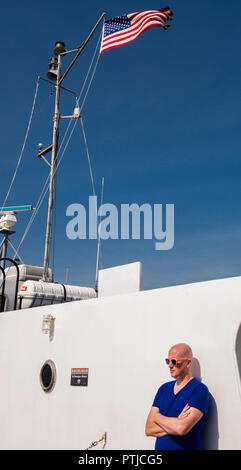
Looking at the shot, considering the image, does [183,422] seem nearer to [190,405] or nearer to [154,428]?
[190,405]

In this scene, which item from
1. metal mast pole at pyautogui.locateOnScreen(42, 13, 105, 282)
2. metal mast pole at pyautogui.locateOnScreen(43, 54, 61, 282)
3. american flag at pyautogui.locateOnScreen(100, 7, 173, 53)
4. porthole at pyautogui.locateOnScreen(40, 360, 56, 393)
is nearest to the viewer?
porthole at pyautogui.locateOnScreen(40, 360, 56, 393)

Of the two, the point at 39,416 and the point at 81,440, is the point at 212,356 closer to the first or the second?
the point at 81,440

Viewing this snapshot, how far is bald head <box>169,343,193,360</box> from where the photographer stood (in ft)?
13.5

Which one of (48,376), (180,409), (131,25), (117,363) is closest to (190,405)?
(180,409)

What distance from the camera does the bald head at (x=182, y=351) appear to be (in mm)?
4125

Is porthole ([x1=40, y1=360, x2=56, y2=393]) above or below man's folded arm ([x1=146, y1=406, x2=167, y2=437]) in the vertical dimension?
above

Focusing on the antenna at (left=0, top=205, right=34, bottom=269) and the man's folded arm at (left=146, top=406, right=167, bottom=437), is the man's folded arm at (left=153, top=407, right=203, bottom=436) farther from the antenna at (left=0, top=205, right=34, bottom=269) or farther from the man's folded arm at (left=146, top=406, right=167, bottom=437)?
the antenna at (left=0, top=205, right=34, bottom=269)

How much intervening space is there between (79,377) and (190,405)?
2277mm

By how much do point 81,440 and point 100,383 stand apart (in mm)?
794

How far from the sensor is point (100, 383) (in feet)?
17.5

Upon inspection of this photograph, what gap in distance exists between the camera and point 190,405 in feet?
12.3

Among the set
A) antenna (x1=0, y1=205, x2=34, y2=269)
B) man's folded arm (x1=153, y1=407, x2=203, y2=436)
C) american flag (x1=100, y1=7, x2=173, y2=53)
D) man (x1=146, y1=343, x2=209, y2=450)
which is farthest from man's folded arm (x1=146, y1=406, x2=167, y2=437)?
american flag (x1=100, y1=7, x2=173, y2=53)

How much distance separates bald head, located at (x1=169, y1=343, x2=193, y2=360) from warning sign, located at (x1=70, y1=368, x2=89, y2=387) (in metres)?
1.84
